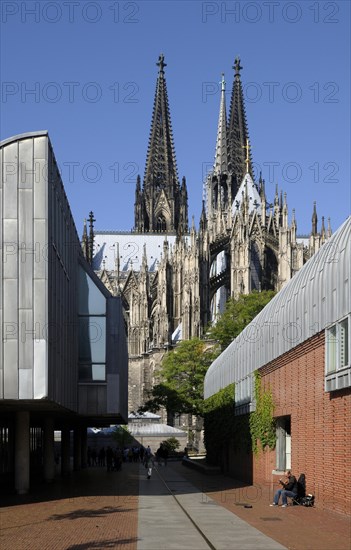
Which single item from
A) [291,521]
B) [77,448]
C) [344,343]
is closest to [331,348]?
[344,343]

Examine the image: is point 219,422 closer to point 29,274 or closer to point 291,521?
point 29,274

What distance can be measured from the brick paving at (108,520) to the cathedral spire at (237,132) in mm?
107129

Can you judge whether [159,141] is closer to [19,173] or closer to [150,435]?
[150,435]

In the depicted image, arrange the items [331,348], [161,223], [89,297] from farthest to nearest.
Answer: [161,223] → [89,297] → [331,348]

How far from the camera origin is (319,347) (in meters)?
24.3

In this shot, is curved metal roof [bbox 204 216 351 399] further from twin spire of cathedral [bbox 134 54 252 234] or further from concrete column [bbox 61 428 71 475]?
twin spire of cathedral [bbox 134 54 252 234]

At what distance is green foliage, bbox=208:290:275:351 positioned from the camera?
77.3 m

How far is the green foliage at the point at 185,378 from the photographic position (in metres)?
78.7

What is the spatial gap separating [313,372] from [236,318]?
178 ft

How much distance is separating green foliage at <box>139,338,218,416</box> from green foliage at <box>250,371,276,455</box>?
42331 mm

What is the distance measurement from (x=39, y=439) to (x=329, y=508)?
128 ft

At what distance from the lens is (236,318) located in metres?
79.2

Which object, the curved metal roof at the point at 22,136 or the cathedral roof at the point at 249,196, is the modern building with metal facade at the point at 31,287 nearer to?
the curved metal roof at the point at 22,136

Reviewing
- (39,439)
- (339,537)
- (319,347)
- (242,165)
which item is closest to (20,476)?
(319,347)
